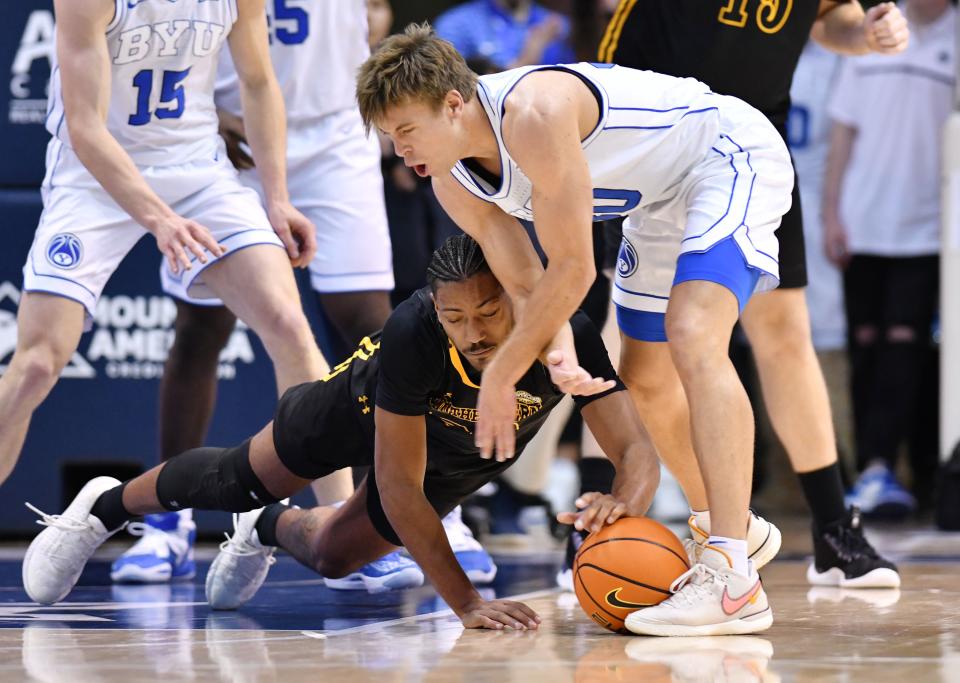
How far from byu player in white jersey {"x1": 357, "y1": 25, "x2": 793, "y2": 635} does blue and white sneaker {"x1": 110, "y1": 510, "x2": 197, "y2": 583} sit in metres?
1.67

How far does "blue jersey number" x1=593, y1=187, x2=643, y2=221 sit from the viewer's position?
371 cm

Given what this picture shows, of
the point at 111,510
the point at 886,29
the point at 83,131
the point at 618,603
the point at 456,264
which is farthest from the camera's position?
the point at 886,29

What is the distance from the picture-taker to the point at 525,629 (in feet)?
11.5

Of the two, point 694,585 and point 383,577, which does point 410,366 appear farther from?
point 383,577

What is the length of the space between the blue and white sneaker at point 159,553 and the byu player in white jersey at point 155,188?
23.3 inches

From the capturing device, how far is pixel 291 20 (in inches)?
210

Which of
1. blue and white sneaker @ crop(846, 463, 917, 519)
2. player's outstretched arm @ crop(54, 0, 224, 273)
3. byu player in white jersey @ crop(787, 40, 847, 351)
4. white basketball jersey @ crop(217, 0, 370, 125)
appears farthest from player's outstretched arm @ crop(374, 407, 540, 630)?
byu player in white jersey @ crop(787, 40, 847, 351)

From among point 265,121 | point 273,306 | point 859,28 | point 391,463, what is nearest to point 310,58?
point 265,121

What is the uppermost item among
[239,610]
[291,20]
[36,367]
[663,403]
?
[291,20]

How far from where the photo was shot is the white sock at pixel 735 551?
3.42m

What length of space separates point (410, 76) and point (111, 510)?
1649mm

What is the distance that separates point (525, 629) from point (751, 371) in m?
4.60

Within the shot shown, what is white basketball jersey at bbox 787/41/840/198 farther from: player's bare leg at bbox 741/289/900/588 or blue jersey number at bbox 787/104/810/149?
player's bare leg at bbox 741/289/900/588

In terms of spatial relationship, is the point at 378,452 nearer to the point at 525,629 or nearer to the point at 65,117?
the point at 525,629
